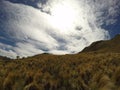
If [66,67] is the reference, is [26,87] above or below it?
below

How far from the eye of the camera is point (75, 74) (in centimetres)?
4741

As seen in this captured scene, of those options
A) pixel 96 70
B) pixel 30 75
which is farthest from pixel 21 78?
pixel 96 70

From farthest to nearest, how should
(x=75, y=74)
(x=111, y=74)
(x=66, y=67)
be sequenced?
(x=66, y=67)
(x=75, y=74)
(x=111, y=74)

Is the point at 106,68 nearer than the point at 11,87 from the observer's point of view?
No

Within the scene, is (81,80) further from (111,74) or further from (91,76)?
(111,74)

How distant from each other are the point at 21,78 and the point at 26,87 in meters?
3.83

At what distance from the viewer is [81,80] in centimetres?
4509

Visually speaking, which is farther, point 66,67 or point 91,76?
point 66,67

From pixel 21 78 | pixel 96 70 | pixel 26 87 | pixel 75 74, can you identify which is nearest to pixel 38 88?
pixel 26 87

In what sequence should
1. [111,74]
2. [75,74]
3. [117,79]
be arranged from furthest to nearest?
[75,74] → [111,74] → [117,79]

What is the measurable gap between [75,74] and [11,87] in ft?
37.3

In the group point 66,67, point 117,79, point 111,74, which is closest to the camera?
point 117,79

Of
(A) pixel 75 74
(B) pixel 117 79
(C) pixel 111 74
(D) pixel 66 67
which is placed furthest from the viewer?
(D) pixel 66 67

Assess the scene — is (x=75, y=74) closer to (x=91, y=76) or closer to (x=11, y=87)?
(x=91, y=76)
